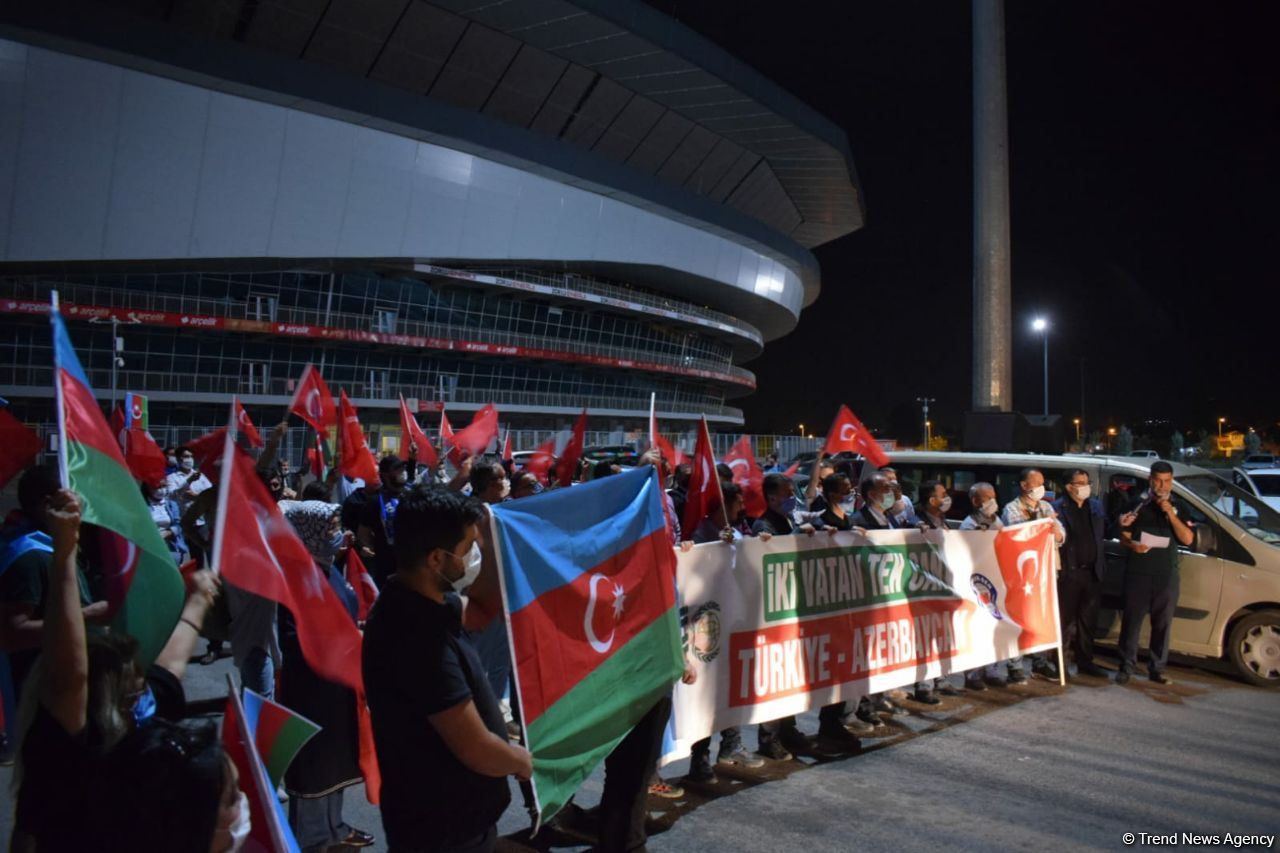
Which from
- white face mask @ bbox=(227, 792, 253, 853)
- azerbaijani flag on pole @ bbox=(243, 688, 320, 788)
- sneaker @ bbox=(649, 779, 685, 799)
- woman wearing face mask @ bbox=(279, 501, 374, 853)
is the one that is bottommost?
sneaker @ bbox=(649, 779, 685, 799)

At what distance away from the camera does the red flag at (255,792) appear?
7.93 ft

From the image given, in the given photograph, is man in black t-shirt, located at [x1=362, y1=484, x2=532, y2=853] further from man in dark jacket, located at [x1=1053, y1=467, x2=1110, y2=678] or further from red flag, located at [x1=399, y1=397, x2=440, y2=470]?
red flag, located at [x1=399, y1=397, x2=440, y2=470]

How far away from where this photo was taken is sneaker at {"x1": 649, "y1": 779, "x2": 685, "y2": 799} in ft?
17.2

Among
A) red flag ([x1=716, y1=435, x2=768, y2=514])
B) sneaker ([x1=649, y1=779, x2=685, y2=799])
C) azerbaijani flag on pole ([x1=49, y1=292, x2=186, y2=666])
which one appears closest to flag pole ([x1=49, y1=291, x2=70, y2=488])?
azerbaijani flag on pole ([x1=49, y1=292, x2=186, y2=666])

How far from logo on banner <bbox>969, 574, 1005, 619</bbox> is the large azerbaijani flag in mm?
3748

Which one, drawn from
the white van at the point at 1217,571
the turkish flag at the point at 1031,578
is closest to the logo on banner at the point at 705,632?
the turkish flag at the point at 1031,578

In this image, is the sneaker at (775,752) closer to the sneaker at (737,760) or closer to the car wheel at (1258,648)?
the sneaker at (737,760)

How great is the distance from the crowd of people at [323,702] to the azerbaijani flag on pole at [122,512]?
12 cm

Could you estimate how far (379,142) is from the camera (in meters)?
41.8

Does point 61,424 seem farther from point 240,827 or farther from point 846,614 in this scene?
point 846,614

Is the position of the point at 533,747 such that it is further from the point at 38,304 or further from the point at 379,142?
the point at 379,142

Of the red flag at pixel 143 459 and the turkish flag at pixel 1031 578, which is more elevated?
the red flag at pixel 143 459

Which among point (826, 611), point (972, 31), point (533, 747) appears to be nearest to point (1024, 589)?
point (826, 611)

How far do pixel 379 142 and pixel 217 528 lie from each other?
42310 millimetres
